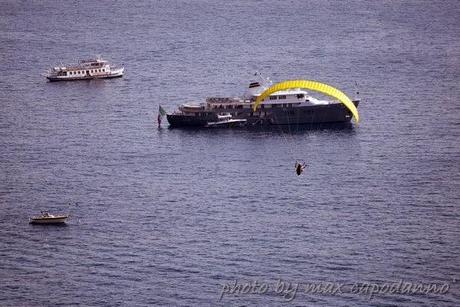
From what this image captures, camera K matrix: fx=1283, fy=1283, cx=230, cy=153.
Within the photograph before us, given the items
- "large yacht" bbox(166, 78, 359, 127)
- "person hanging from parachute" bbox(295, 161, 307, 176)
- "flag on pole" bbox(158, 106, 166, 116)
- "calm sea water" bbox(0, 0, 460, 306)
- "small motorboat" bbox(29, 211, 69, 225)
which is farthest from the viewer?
"flag on pole" bbox(158, 106, 166, 116)

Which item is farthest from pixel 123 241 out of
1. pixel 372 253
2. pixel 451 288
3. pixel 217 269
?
pixel 451 288

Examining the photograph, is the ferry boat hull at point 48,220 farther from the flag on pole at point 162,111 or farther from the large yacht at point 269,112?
the flag on pole at point 162,111

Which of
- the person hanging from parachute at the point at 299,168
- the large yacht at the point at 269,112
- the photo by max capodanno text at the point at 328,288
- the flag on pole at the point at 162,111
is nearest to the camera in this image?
the photo by max capodanno text at the point at 328,288

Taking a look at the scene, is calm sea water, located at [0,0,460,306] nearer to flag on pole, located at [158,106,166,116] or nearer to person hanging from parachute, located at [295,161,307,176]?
person hanging from parachute, located at [295,161,307,176]

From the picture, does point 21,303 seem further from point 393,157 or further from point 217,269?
point 393,157

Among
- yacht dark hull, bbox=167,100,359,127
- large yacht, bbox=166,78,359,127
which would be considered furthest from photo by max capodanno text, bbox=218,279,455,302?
large yacht, bbox=166,78,359,127

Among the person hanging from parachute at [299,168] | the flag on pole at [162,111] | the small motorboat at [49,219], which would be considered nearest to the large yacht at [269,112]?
the flag on pole at [162,111]

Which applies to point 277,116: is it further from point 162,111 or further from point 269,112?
point 162,111
